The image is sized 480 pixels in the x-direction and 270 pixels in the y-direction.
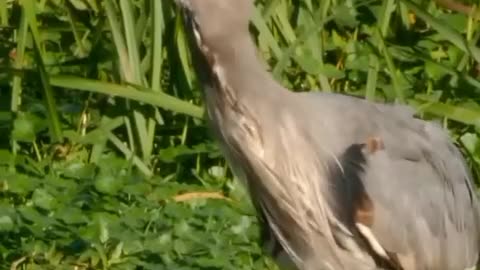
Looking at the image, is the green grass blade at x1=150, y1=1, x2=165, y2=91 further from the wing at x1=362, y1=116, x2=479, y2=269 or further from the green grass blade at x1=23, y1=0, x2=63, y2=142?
the wing at x1=362, y1=116, x2=479, y2=269

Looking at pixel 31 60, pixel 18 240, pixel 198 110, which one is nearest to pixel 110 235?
pixel 18 240

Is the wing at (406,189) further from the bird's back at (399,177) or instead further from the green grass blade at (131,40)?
the green grass blade at (131,40)

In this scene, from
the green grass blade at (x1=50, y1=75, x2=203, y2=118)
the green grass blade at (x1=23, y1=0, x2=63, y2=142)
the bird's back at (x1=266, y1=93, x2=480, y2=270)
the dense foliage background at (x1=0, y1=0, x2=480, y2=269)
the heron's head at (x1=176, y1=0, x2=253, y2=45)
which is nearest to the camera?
the heron's head at (x1=176, y1=0, x2=253, y2=45)

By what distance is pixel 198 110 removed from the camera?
6141mm

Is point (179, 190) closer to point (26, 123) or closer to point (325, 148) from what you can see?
point (26, 123)

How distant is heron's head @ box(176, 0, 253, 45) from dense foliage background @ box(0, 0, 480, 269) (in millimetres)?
1275

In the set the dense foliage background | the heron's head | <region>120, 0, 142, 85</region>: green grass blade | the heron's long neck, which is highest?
the heron's head

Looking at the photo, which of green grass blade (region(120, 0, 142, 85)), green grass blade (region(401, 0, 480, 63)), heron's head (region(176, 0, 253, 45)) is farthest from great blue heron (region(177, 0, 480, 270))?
green grass blade (region(120, 0, 142, 85))

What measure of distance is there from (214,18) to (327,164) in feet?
1.94

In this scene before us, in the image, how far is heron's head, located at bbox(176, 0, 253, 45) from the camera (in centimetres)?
422

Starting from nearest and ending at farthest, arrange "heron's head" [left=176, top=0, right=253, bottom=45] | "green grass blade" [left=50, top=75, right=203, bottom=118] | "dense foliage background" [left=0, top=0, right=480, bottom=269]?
1. "heron's head" [left=176, top=0, right=253, bottom=45]
2. "dense foliage background" [left=0, top=0, right=480, bottom=269]
3. "green grass blade" [left=50, top=75, right=203, bottom=118]

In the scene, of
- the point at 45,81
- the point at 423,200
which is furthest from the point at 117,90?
the point at 423,200

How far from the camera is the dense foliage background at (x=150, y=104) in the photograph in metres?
5.60

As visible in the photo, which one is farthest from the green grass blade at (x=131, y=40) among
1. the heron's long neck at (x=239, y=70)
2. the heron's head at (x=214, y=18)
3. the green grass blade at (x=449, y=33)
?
the heron's head at (x=214, y=18)
